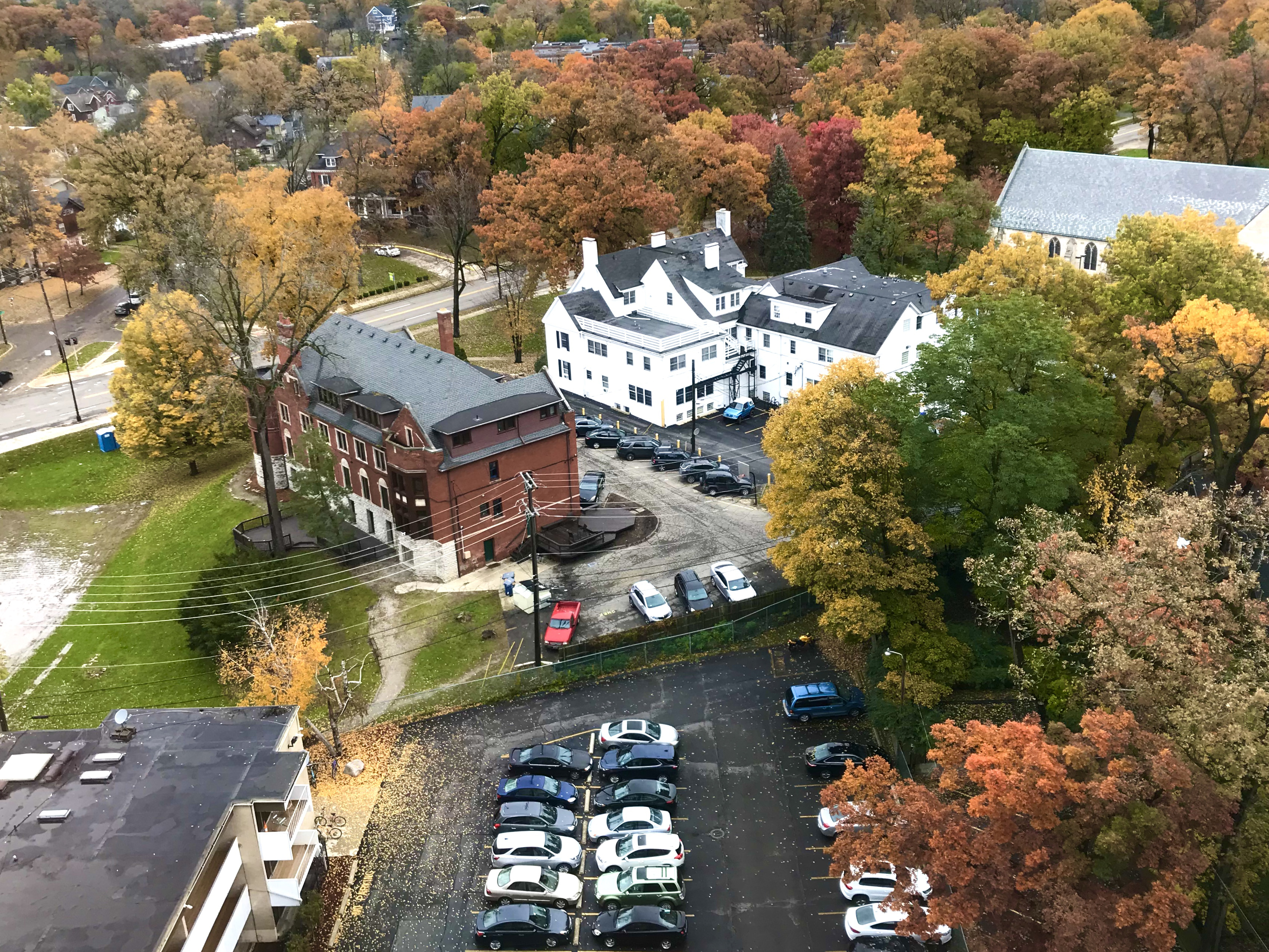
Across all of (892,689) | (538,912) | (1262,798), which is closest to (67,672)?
(538,912)

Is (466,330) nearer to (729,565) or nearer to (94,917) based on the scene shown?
(729,565)

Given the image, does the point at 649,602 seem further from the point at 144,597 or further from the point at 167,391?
the point at 167,391

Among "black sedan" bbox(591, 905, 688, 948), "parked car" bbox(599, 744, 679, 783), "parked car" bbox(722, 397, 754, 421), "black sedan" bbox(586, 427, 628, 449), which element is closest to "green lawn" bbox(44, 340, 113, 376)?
"black sedan" bbox(586, 427, 628, 449)

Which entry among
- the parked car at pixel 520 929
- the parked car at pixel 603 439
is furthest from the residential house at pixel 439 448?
the parked car at pixel 520 929

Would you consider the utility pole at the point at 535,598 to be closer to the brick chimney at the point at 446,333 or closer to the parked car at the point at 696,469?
the parked car at the point at 696,469

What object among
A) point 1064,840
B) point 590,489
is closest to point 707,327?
point 590,489
